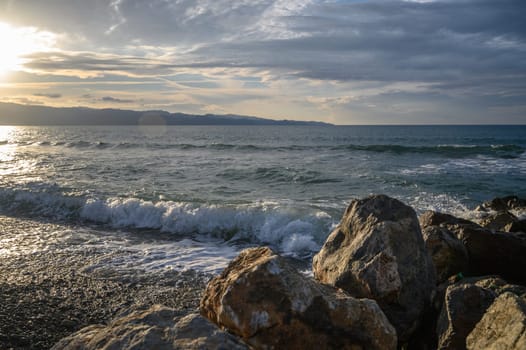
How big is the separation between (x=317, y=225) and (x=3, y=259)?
771 cm

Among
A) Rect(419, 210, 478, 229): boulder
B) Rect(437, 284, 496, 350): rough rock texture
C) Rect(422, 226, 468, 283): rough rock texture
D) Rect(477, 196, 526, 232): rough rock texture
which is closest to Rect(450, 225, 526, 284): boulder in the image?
Rect(422, 226, 468, 283): rough rock texture

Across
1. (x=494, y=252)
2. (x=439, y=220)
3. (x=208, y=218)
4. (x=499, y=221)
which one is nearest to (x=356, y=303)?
(x=494, y=252)

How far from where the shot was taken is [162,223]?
1245 centimetres

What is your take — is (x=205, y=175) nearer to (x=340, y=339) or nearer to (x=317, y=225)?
(x=317, y=225)

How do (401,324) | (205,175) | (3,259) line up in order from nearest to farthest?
(401,324)
(3,259)
(205,175)

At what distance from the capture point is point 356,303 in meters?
3.80

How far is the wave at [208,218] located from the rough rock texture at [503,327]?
6427 millimetres

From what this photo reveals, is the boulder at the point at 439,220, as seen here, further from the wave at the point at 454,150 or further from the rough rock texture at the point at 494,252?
the wave at the point at 454,150

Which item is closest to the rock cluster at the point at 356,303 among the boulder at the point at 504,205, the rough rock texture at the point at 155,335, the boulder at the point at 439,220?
the rough rock texture at the point at 155,335

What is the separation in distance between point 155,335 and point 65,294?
15.4 feet

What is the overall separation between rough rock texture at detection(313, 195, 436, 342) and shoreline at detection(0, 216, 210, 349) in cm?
199

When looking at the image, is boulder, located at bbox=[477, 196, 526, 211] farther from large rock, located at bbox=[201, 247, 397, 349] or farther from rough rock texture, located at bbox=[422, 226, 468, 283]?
large rock, located at bbox=[201, 247, 397, 349]

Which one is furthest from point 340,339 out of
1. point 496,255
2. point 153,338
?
Result: point 496,255

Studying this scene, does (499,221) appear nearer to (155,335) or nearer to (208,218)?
(208,218)
